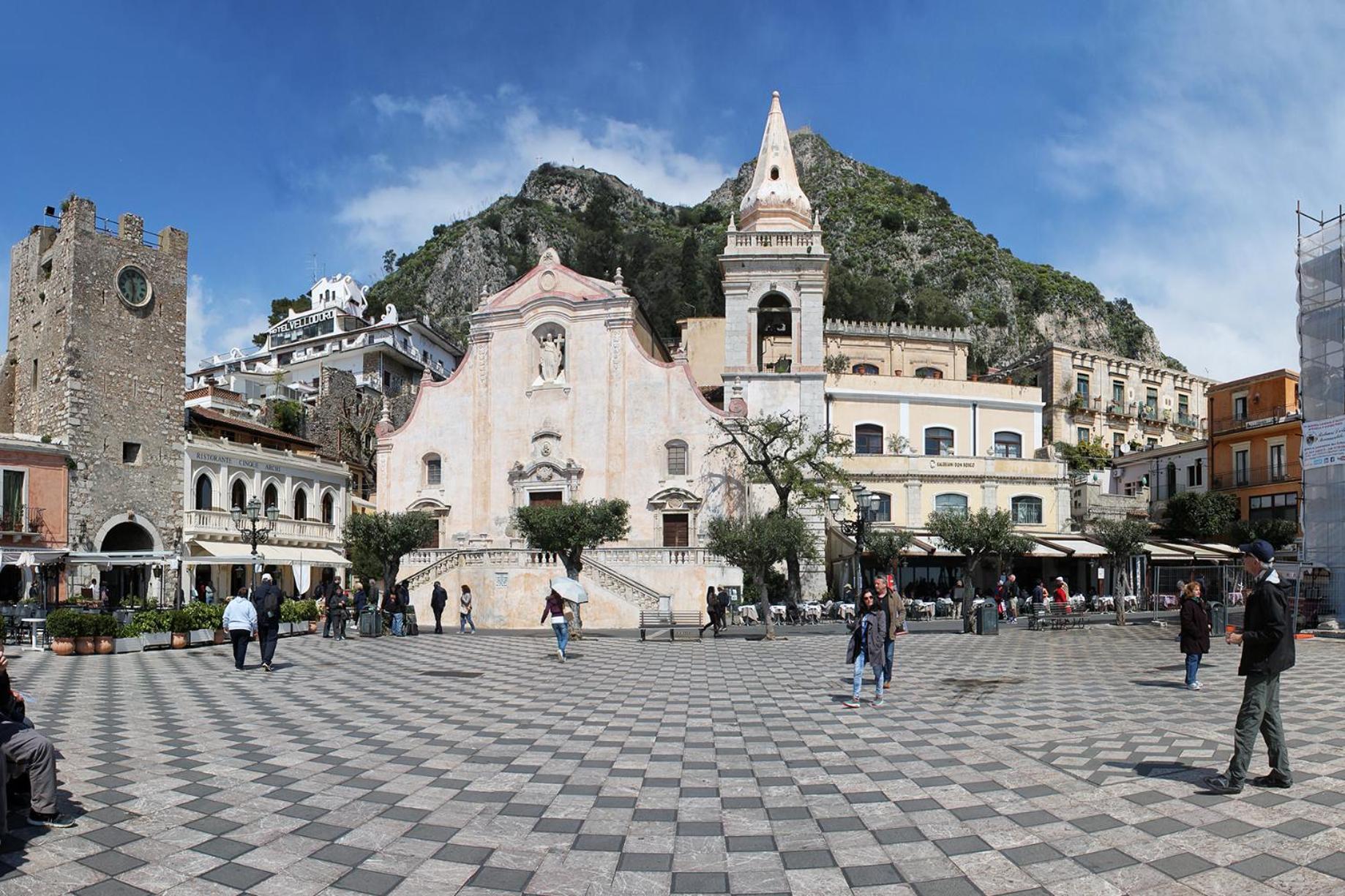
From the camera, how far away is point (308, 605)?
88.1 ft

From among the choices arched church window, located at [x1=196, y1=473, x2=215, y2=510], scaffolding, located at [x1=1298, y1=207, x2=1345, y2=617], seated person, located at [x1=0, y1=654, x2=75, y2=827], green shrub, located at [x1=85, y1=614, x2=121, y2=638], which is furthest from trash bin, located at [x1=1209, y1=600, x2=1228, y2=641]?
arched church window, located at [x1=196, y1=473, x2=215, y2=510]

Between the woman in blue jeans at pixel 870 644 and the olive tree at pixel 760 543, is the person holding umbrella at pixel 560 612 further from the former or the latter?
the woman in blue jeans at pixel 870 644

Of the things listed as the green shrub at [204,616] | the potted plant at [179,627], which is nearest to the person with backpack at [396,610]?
the green shrub at [204,616]

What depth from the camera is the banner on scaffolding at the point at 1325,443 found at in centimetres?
2380

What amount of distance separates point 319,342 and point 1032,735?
216 ft

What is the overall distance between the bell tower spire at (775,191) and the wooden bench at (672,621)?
1800 cm

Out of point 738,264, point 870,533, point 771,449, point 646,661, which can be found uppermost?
point 738,264

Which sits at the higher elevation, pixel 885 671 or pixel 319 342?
pixel 319 342

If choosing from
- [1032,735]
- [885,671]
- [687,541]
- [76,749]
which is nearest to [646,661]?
[885,671]

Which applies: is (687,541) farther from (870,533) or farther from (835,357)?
(835,357)

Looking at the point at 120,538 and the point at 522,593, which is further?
the point at 120,538

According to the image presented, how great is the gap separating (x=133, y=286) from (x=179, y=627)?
2050 centimetres

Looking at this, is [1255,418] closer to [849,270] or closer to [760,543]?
[760,543]

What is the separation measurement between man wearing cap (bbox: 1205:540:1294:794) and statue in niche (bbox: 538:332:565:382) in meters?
33.3
